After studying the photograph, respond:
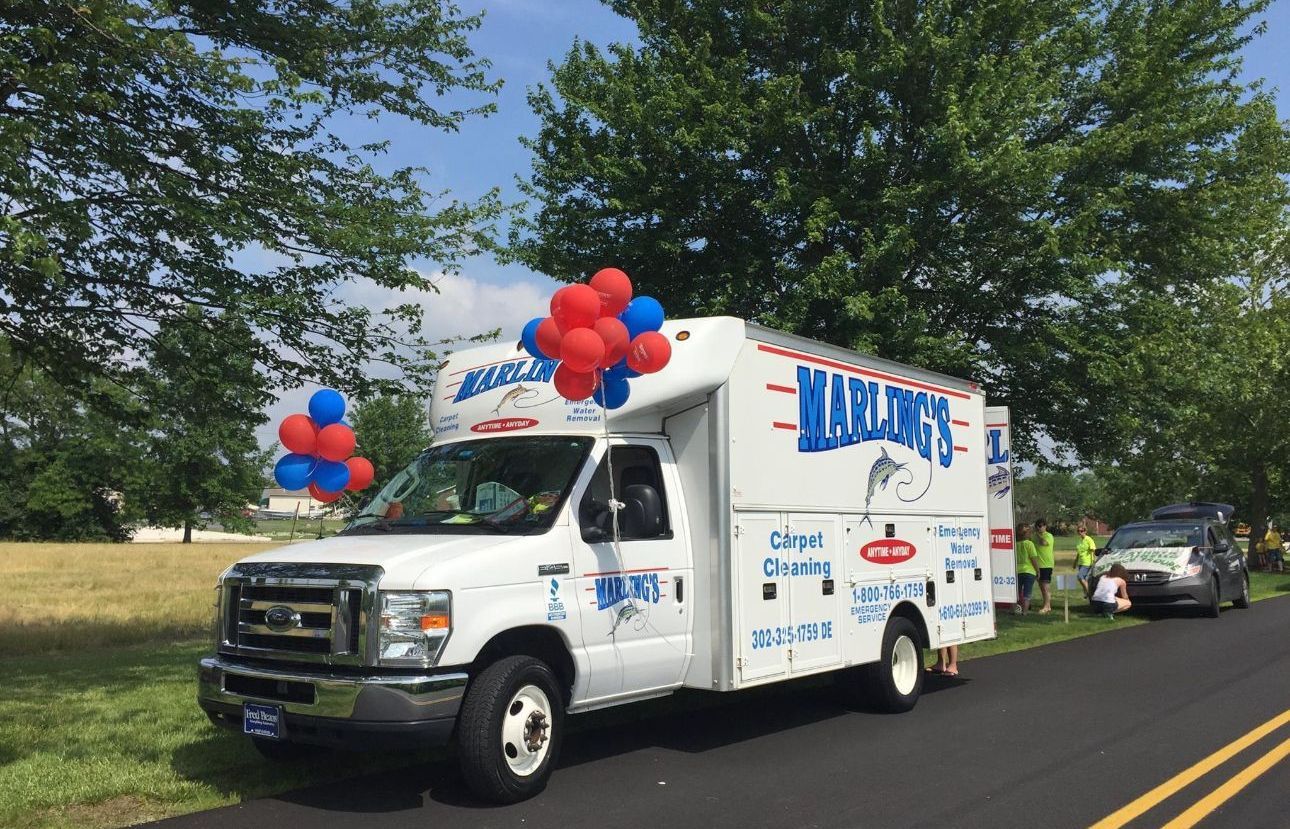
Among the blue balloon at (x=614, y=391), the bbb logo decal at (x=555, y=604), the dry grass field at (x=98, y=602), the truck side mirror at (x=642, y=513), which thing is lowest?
the dry grass field at (x=98, y=602)

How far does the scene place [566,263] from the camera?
1484 cm

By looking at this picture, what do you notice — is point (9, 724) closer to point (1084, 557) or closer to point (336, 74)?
point (336, 74)

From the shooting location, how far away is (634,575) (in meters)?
6.55

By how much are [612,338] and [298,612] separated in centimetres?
247

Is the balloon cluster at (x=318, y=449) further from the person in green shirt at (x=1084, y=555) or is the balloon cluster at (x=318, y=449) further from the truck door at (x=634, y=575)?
the person in green shirt at (x=1084, y=555)

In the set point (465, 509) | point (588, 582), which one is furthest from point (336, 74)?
point (588, 582)

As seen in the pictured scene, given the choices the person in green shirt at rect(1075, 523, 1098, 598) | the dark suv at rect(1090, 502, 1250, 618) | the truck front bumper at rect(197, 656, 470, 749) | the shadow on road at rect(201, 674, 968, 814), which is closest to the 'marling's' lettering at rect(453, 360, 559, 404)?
the truck front bumper at rect(197, 656, 470, 749)

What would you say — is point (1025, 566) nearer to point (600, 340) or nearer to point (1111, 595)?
point (1111, 595)

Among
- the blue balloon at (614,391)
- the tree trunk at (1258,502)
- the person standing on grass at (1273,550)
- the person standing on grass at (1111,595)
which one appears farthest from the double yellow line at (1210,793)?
the person standing on grass at (1273,550)

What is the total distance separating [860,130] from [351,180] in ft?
22.9

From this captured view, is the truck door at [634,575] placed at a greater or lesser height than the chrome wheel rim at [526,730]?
greater

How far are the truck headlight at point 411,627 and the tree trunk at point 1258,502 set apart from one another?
3695cm

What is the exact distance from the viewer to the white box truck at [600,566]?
18.0 ft

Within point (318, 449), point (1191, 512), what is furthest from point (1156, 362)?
point (1191, 512)
